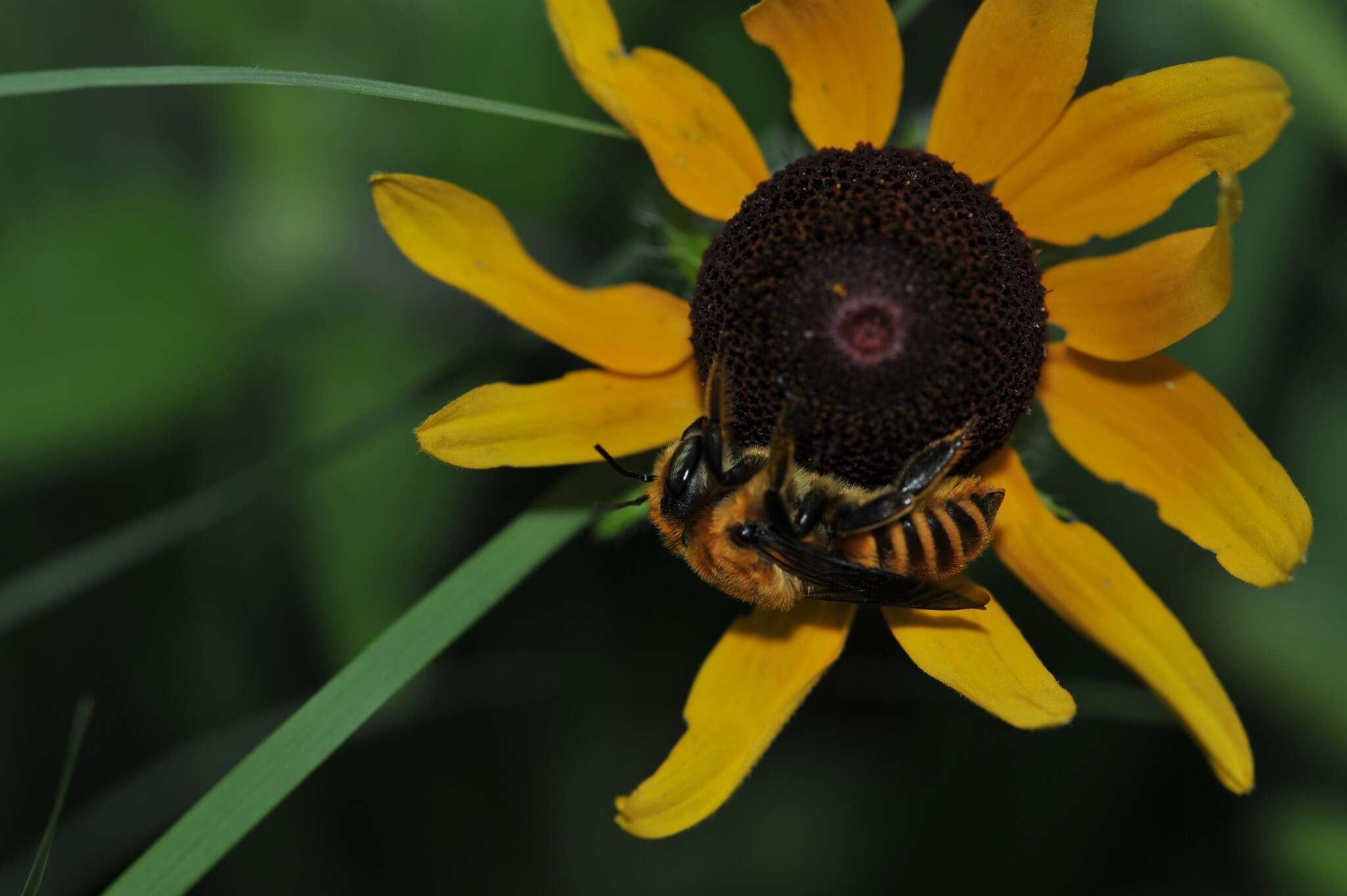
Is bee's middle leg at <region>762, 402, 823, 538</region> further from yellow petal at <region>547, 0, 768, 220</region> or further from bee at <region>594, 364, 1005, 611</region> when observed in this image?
yellow petal at <region>547, 0, 768, 220</region>

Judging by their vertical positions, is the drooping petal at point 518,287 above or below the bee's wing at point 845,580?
above

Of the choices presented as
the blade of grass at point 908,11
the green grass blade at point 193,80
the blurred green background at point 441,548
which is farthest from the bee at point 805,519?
the blurred green background at point 441,548

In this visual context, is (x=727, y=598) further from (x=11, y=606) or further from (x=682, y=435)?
(x=11, y=606)

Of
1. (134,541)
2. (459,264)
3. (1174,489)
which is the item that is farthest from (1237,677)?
(134,541)

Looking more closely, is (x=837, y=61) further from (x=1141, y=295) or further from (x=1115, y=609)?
(x=1115, y=609)

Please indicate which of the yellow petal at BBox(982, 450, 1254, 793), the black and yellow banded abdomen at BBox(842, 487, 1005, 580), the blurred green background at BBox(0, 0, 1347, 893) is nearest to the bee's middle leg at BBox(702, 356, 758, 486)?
the black and yellow banded abdomen at BBox(842, 487, 1005, 580)

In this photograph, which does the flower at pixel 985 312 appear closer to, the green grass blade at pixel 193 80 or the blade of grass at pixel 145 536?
the green grass blade at pixel 193 80
